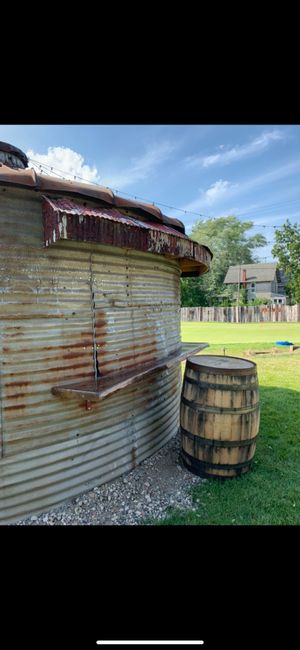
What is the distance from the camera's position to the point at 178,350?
399cm

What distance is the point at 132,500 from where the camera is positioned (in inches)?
101

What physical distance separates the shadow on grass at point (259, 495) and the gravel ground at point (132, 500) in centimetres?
13

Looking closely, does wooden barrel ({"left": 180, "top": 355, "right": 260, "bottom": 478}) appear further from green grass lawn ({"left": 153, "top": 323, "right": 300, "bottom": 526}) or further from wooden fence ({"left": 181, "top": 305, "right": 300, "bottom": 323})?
wooden fence ({"left": 181, "top": 305, "right": 300, "bottom": 323})

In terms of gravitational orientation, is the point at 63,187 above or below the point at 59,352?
above

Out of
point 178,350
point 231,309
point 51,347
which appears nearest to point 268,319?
point 231,309

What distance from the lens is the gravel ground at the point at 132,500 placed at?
2.32 metres

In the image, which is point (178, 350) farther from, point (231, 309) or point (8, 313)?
point (231, 309)

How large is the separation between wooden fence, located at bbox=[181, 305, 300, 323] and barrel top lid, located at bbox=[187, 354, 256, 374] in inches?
909

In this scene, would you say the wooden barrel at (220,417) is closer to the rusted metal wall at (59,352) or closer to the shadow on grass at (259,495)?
the shadow on grass at (259,495)

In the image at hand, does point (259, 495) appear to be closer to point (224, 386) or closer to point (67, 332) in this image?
point (224, 386)

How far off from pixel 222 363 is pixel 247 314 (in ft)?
79.9

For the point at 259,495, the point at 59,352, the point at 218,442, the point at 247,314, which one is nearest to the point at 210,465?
the point at 218,442

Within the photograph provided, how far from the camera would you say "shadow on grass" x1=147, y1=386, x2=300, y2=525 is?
2.35 m
